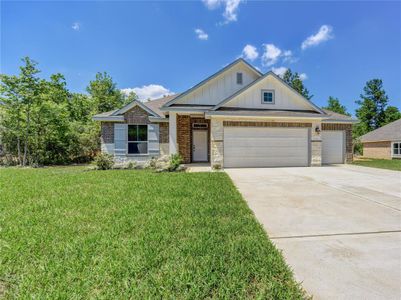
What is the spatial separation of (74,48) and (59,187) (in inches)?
464

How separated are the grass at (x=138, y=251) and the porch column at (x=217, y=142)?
628 centimetres

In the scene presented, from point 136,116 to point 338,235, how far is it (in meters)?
12.1

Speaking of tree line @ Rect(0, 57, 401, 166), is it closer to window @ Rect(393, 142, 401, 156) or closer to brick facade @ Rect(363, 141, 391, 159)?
window @ Rect(393, 142, 401, 156)

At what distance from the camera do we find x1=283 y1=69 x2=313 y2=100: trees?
123 ft

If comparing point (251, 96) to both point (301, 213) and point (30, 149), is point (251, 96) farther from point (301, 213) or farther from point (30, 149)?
point (30, 149)

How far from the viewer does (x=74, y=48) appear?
45.1ft

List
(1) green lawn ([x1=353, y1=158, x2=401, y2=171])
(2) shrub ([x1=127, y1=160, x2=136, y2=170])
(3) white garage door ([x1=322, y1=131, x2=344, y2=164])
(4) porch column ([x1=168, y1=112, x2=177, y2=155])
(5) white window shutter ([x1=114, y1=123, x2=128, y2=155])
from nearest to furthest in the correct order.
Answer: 1. (2) shrub ([x1=127, y1=160, x2=136, y2=170])
2. (4) porch column ([x1=168, y1=112, x2=177, y2=155])
3. (1) green lawn ([x1=353, y1=158, x2=401, y2=171])
4. (5) white window shutter ([x1=114, y1=123, x2=128, y2=155])
5. (3) white garage door ([x1=322, y1=131, x2=344, y2=164])

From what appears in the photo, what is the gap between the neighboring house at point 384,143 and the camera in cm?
2094

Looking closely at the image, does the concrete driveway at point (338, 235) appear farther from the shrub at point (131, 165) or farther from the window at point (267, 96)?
the window at point (267, 96)

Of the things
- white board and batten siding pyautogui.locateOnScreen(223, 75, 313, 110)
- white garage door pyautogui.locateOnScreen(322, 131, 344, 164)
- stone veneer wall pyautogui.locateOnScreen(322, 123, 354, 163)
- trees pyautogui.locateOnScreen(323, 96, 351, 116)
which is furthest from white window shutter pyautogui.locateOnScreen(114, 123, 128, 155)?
trees pyautogui.locateOnScreen(323, 96, 351, 116)

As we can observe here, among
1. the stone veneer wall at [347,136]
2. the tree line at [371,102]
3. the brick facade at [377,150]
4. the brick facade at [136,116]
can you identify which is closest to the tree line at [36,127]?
the brick facade at [136,116]

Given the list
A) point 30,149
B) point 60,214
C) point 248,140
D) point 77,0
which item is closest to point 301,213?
point 60,214

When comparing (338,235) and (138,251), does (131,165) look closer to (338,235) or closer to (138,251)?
(138,251)

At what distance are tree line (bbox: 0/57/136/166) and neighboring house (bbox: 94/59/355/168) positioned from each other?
4.48m
